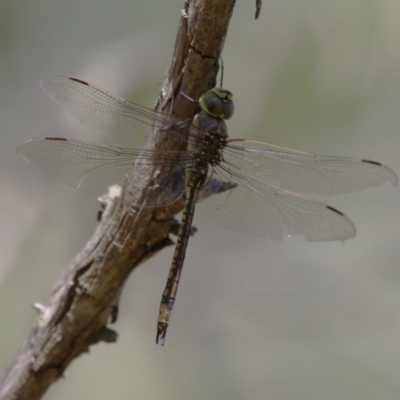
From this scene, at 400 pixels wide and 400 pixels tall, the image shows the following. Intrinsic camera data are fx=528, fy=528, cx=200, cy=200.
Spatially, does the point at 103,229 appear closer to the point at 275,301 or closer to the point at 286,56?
the point at 275,301

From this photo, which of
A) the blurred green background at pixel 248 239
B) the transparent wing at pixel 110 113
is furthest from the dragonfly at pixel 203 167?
the blurred green background at pixel 248 239

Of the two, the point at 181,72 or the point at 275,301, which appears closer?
the point at 181,72

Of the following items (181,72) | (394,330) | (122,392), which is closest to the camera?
(181,72)

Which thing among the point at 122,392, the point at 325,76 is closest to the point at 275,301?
the point at 122,392

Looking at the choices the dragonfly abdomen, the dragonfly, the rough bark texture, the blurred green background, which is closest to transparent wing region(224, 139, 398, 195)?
the dragonfly

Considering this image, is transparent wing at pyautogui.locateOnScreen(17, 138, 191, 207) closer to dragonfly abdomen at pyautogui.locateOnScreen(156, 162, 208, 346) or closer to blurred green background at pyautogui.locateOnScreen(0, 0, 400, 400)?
dragonfly abdomen at pyautogui.locateOnScreen(156, 162, 208, 346)

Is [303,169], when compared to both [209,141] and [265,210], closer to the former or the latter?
[265,210]

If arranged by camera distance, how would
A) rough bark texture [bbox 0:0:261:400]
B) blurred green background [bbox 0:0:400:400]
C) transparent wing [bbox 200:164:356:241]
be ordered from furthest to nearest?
blurred green background [bbox 0:0:400:400] < transparent wing [bbox 200:164:356:241] < rough bark texture [bbox 0:0:261:400]

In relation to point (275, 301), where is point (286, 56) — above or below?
above
